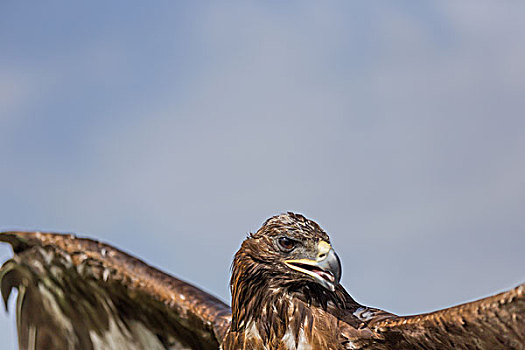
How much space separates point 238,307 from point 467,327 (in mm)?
1888

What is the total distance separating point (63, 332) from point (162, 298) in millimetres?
1493

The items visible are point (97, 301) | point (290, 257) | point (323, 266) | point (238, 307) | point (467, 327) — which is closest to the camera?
point (467, 327)

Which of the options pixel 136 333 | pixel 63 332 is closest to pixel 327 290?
pixel 136 333

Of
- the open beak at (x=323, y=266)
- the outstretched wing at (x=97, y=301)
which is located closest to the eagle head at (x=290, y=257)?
the open beak at (x=323, y=266)

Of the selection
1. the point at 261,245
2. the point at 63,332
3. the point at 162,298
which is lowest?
the point at 63,332

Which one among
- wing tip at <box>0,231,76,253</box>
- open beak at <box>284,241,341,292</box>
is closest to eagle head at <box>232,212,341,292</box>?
open beak at <box>284,241,341,292</box>

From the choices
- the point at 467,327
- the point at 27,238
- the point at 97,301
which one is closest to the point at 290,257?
the point at 467,327

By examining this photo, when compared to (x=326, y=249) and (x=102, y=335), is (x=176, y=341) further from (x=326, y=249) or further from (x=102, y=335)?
(x=326, y=249)

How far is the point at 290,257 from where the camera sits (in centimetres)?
727

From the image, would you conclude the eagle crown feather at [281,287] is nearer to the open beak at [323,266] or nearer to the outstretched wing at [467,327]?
the open beak at [323,266]

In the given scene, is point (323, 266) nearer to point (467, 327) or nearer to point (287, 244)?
point (287, 244)

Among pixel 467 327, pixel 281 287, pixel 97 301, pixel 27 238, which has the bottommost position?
pixel 97 301

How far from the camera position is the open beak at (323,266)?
23.1ft

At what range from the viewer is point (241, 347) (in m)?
7.57
